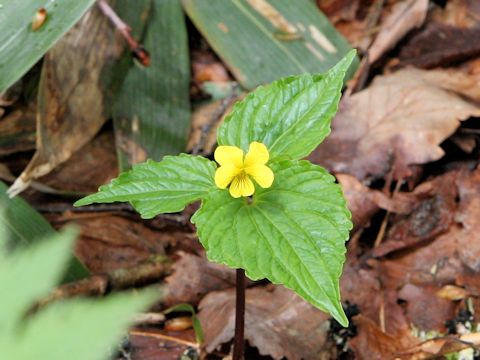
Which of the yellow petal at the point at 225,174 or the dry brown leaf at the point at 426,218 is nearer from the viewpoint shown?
the yellow petal at the point at 225,174

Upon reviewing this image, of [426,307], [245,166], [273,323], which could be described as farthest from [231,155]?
[426,307]

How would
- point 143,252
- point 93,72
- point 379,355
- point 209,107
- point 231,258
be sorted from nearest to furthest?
point 231,258 < point 379,355 < point 143,252 < point 93,72 < point 209,107

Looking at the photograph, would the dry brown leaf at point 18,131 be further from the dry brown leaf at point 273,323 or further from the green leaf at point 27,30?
the dry brown leaf at point 273,323

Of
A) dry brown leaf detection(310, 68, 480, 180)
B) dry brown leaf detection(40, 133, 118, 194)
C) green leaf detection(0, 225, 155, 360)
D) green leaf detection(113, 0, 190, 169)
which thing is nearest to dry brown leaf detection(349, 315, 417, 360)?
dry brown leaf detection(310, 68, 480, 180)

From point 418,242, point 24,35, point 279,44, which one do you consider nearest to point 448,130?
point 418,242

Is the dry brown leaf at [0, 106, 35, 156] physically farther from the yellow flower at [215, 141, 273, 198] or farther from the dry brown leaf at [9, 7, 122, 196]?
the yellow flower at [215, 141, 273, 198]

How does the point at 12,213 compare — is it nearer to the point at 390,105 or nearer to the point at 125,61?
the point at 125,61

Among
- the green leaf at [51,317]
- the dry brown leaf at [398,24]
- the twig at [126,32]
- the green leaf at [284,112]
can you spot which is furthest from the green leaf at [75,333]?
the dry brown leaf at [398,24]
